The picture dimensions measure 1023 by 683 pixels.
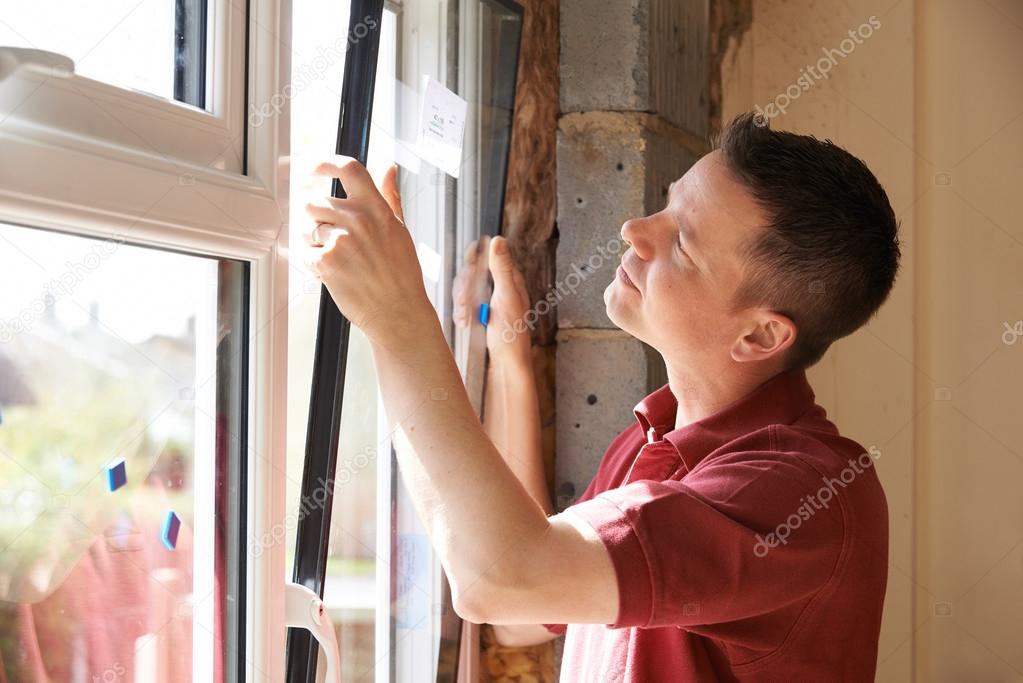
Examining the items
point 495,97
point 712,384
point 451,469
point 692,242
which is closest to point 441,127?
point 495,97

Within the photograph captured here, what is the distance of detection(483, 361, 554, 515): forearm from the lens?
1755mm

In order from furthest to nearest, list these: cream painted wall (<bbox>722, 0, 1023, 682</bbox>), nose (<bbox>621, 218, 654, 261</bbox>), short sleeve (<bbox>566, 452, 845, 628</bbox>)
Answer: cream painted wall (<bbox>722, 0, 1023, 682</bbox>) → nose (<bbox>621, 218, 654, 261</bbox>) → short sleeve (<bbox>566, 452, 845, 628</bbox>)

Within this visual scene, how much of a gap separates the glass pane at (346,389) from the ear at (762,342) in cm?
52

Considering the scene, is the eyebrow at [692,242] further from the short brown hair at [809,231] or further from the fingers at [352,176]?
the fingers at [352,176]

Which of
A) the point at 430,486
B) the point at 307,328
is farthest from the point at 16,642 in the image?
the point at 307,328

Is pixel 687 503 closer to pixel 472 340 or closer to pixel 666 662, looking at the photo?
pixel 666 662

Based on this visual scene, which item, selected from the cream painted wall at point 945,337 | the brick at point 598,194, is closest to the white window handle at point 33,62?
the brick at point 598,194

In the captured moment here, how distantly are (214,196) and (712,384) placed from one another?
694 millimetres

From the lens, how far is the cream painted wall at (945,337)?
2.03 metres

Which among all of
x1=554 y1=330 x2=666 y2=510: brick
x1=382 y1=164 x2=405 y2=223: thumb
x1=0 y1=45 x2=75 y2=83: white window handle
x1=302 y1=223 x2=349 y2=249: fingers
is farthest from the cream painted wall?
x1=0 y1=45 x2=75 y2=83: white window handle

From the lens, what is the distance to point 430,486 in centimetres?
109

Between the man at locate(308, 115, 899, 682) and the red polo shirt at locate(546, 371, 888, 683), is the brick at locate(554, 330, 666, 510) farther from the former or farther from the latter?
the red polo shirt at locate(546, 371, 888, 683)

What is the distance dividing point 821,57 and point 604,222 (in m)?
0.69

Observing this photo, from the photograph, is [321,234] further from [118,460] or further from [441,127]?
[441,127]
